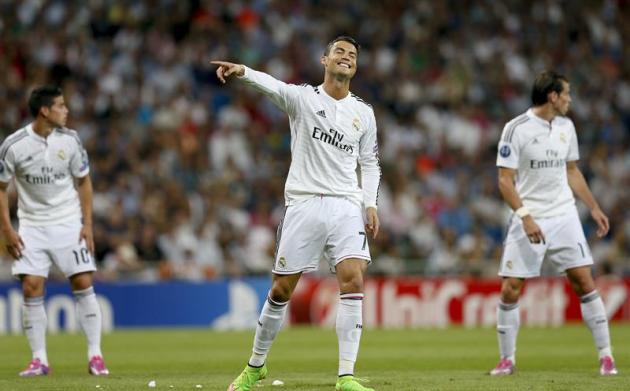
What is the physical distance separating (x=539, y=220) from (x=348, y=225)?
2.87 meters

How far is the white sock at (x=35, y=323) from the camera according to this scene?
1180 cm

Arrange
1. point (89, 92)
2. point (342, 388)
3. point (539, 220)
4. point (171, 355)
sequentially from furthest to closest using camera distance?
1. point (89, 92)
2. point (171, 355)
3. point (539, 220)
4. point (342, 388)

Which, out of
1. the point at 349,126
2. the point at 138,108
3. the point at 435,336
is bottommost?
the point at 435,336

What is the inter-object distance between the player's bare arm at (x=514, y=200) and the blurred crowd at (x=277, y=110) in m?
10.4

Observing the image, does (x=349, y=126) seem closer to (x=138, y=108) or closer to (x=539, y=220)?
(x=539, y=220)

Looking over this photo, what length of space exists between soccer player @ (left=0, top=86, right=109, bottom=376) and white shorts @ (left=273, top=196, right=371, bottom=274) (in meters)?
3.07

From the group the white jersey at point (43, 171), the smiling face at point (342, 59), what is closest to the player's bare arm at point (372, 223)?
the smiling face at point (342, 59)

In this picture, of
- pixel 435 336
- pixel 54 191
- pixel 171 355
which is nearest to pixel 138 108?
pixel 435 336

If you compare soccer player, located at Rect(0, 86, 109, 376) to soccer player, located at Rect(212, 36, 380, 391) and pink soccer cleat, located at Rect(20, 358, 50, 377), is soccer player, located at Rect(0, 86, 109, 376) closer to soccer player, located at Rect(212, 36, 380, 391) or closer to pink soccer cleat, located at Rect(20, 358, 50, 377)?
pink soccer cleat, located at Rect(20, 358, 50, 377)

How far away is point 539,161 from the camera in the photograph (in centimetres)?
1169

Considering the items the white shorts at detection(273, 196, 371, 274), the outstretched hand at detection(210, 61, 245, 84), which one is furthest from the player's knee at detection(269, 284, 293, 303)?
the outstretched hand at detection(210, 61, 245, 84)

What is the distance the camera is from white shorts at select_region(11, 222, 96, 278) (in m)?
11.8

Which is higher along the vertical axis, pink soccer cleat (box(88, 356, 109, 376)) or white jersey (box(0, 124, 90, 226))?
white jersey (box(0, 124, 90, 226))

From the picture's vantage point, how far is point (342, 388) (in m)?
9.15
